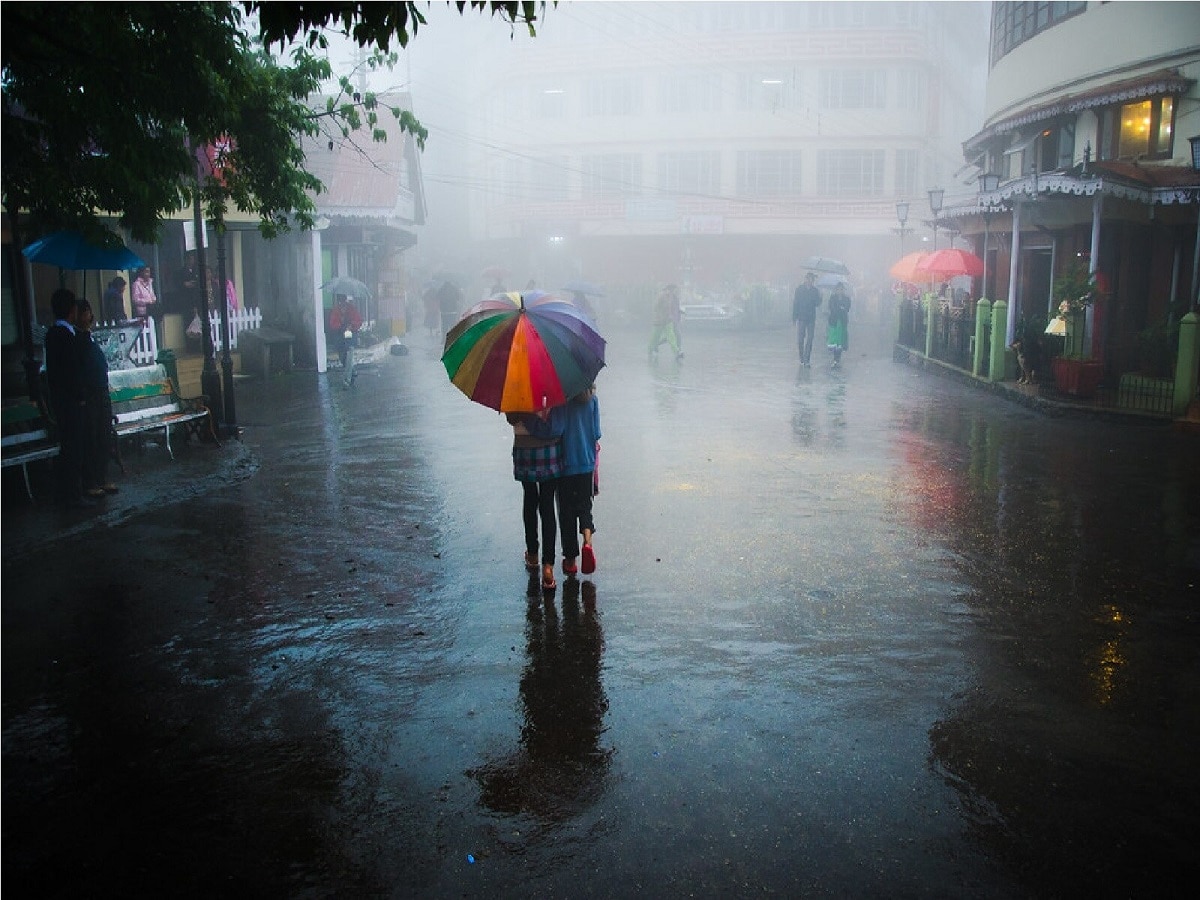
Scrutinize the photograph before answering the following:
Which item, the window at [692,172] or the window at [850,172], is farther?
the window at [692,172]

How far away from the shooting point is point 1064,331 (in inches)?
651

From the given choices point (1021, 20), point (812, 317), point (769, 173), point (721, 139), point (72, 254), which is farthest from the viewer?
point (721, 139)

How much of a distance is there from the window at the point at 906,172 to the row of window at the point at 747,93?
7.36 feet

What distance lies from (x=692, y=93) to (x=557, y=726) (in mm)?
48847

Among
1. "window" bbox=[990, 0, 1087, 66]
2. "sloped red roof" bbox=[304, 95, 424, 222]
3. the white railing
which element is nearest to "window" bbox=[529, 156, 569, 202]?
"sloped red roof" bbox=[304, 95, 424, 222]

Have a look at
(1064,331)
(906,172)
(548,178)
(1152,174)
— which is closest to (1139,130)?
(1152,174)

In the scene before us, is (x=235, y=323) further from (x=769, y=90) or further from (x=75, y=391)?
(x=769, y=90)

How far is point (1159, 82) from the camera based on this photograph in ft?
58.4

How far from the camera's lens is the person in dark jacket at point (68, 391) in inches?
361

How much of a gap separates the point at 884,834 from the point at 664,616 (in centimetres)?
265

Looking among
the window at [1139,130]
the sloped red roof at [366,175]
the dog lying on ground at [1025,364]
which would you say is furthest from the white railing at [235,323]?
the window at [1139,130]

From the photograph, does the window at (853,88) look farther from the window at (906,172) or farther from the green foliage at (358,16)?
the green foliage at (358,16)

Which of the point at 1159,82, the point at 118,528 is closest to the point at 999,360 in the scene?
the point at 1159,82

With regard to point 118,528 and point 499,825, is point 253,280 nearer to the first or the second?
point 118,528
